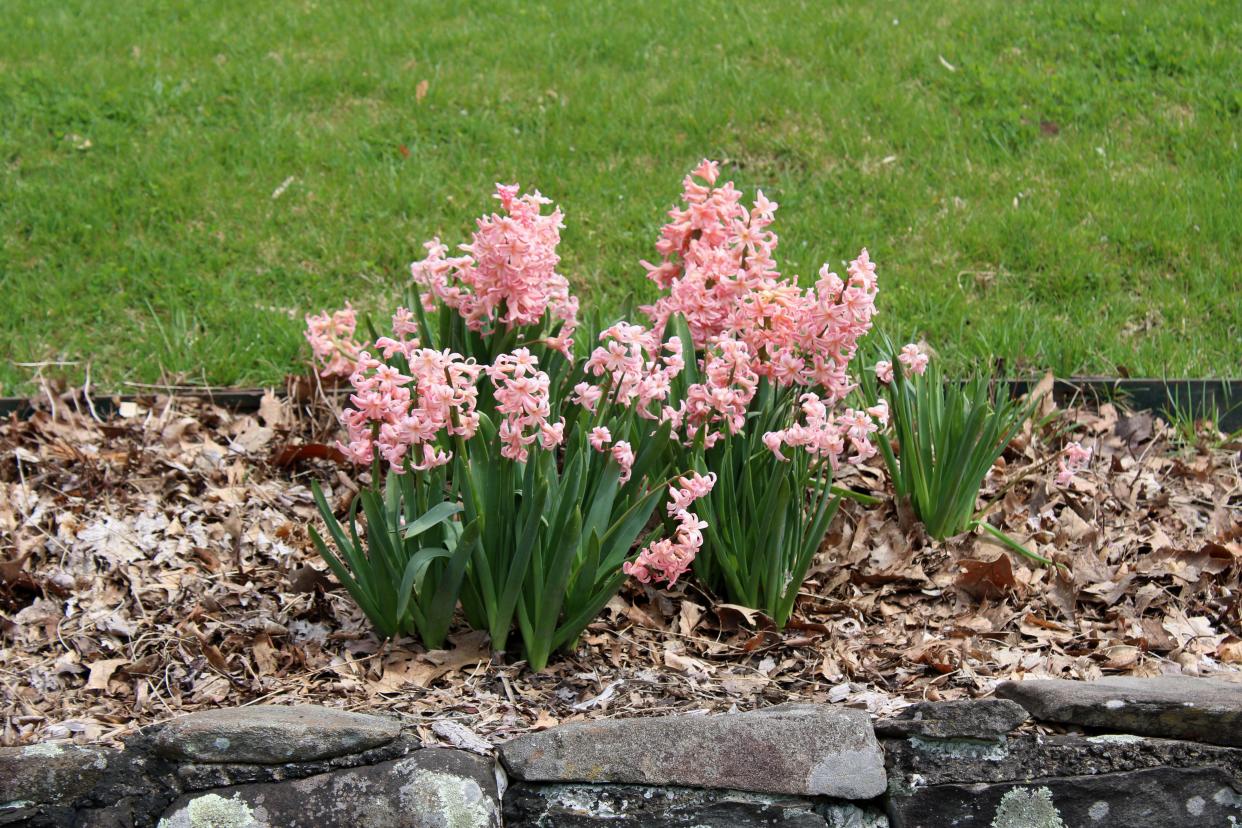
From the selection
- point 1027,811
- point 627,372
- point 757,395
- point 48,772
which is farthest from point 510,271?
point 1027,811

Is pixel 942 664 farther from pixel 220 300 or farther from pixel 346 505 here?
pixel 220 300

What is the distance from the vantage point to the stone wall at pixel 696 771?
2.27 meters

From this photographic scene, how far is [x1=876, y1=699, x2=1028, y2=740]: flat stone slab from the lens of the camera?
2.37m

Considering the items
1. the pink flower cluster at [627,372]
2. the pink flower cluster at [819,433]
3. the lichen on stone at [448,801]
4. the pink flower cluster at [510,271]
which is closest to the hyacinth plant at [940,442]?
the pink flower cluster at [819,433]

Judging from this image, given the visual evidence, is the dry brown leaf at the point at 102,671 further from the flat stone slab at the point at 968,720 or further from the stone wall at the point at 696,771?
the flat stone slab at the point at 968,720

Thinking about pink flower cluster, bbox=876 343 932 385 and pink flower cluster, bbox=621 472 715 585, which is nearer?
pink flower cluster, bbox=621 472 715 585

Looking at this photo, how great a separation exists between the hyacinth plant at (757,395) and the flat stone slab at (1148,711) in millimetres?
668

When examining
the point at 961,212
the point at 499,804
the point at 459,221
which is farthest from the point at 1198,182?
the point at 499,804

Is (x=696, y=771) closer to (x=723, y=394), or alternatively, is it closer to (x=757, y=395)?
Answer: (x=723, y=394)

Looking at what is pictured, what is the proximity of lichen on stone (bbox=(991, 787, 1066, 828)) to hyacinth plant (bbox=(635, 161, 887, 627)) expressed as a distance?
713 millimetres

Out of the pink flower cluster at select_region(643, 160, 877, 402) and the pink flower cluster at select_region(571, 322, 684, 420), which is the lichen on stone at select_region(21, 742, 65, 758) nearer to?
the pink flower cluster at select_region(571, 322, 684, 420)

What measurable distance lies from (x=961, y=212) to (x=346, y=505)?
3082mm

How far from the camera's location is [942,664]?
2.78 meters

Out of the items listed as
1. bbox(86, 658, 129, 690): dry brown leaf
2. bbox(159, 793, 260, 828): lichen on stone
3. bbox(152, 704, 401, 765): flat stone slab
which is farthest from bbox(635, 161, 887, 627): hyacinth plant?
bbox(86, 658, 129, 690): dry brown leaf
